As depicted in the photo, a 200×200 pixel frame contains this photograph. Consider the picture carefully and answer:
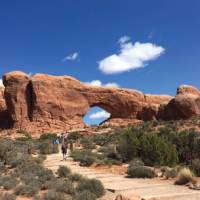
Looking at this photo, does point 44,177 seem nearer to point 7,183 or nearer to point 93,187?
point 7,183

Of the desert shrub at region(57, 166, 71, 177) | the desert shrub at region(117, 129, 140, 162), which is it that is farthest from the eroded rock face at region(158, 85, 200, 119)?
the desert shrub at region(57, 166, 71, 177)

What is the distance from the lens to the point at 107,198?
1005cm

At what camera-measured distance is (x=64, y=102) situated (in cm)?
5097

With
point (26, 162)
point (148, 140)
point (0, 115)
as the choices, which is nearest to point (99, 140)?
point (148, 140)

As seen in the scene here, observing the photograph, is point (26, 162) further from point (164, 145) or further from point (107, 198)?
point (107, 198)

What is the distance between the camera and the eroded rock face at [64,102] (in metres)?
48.7

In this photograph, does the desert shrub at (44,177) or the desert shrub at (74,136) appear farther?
the desert shrub at (74,136)

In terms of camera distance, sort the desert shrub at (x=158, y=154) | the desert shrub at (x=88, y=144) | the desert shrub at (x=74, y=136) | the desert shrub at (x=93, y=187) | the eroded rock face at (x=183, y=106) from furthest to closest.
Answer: the eroded rock face at (x=183, y=106), the desert shrub at (x=74, y=136), the desert shrub at (x=88, y=144), the desert shrub at (x=158, y=154), the desert shrub at (x=93, y=187)

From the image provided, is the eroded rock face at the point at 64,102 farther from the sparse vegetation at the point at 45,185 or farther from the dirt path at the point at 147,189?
the dirt path at the point at 147,189

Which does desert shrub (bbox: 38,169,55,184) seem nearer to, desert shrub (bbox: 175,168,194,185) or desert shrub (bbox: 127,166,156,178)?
desert shrub (bbox: 127,166,156,178)

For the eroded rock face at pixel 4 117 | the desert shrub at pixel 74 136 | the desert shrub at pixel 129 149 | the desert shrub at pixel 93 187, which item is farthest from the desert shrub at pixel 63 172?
the eroded rock face at pixel 4 117

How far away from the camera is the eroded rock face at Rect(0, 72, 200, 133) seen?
48.7 metres

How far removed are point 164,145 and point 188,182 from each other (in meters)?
6.70

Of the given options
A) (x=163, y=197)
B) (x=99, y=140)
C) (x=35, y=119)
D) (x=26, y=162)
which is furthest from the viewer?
(x=35, y=119)
